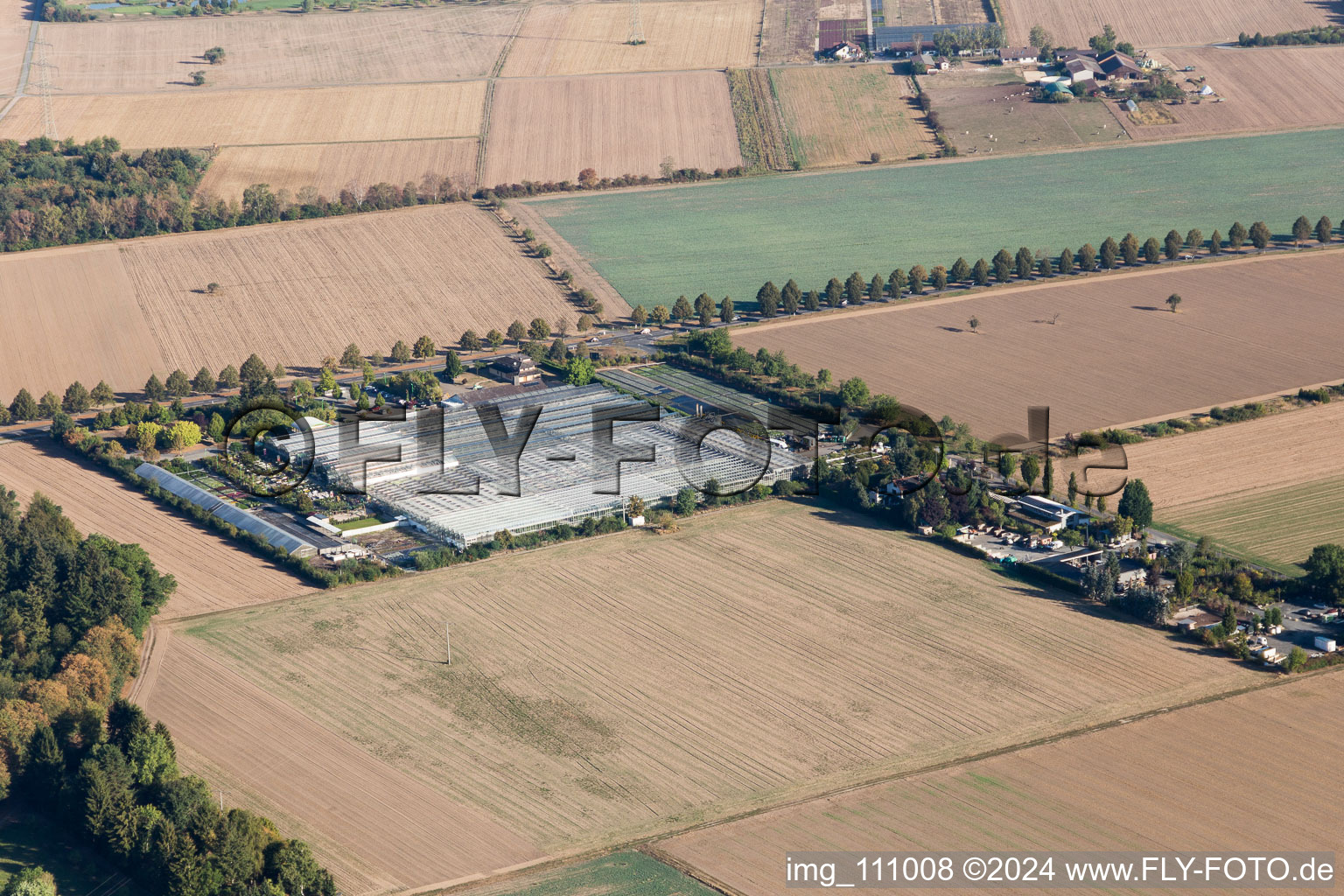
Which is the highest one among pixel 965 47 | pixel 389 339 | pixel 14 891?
pixel 965 47

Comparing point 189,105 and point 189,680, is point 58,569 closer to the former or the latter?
point 189,680

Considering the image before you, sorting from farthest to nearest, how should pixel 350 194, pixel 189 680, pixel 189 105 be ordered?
1. pixel 189 105
2. pixel 350 194
3. pixel 189 680

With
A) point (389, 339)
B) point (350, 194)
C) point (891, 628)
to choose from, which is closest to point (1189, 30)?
point (350, 194)

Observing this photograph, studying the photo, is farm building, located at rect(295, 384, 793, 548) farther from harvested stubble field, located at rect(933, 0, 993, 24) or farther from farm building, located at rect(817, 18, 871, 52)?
harvested stubble field, located at rect(933, 0, 993, 24)

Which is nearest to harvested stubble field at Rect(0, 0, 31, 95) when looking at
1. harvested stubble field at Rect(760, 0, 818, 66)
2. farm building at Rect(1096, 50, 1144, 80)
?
harvested stubble field at Rect(760, 0, 818, 66)

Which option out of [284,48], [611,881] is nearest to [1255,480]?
[611,881]

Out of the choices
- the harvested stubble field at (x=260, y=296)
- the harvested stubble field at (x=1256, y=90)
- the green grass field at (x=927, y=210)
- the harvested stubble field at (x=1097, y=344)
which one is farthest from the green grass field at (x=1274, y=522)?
the harvested stubble field at (x=1256, y=90)

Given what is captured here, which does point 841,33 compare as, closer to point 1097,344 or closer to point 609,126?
point 609,126
